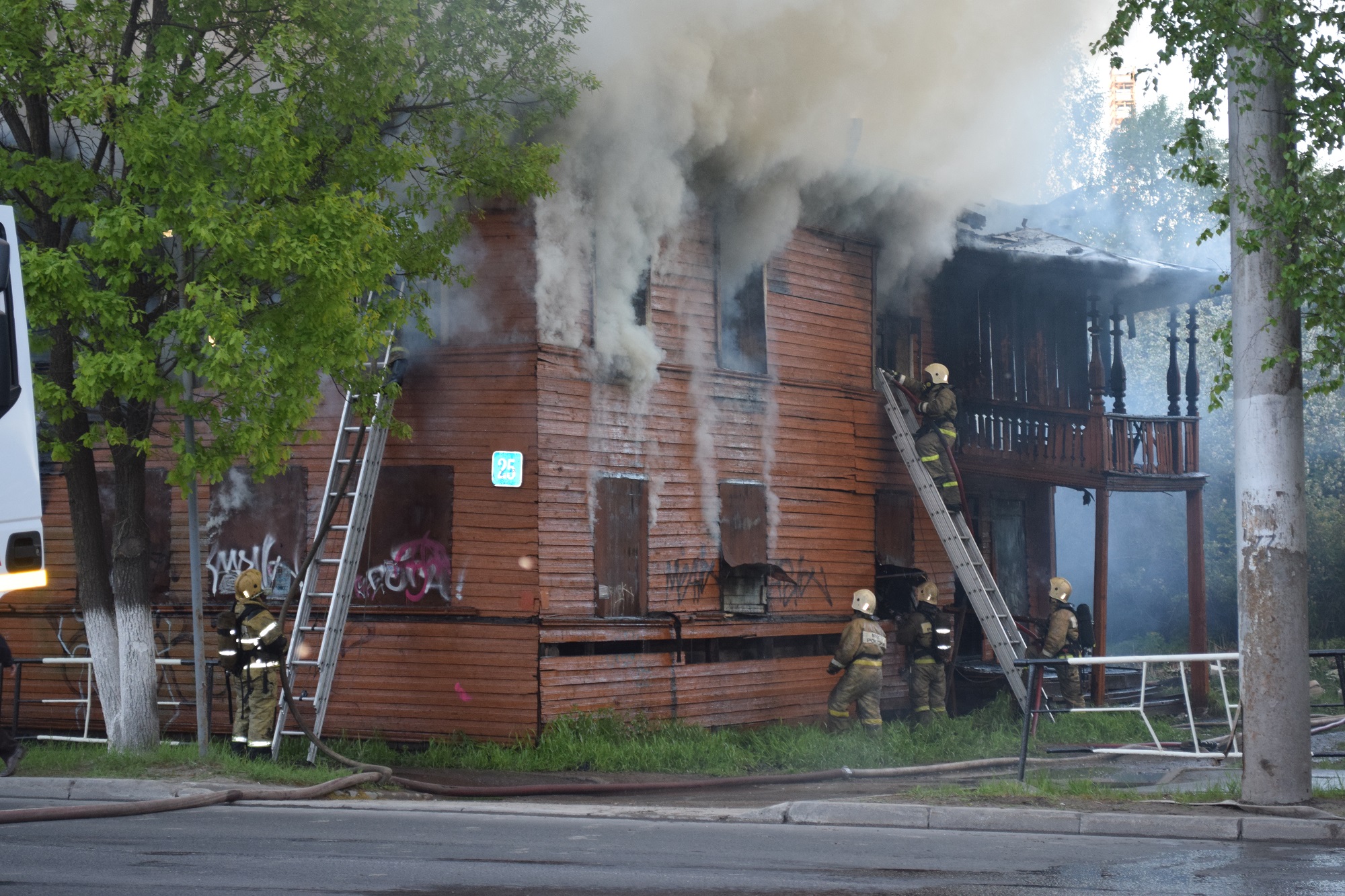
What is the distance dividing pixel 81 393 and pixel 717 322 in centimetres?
720

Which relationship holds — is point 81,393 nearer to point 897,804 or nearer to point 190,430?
point 190,430

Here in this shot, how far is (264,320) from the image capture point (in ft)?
34.0

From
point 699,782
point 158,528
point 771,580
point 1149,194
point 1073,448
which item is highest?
point 1149,194

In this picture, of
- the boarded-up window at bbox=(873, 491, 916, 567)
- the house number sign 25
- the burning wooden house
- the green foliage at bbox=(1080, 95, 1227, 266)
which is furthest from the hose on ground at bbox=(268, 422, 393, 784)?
the green foliage at bbox=(1080, 95, 1227, 266)

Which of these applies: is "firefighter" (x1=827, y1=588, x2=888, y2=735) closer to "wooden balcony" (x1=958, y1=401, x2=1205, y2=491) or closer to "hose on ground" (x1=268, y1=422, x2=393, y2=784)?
"wooden balcony" (x1=958, y1=401, x2=1205, y2=491)

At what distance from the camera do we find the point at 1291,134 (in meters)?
8.48

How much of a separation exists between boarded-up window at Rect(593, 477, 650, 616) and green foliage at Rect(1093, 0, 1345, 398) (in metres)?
6.51

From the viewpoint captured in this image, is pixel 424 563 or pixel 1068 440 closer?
pixel 424 563

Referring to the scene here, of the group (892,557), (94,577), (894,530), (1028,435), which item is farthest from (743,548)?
(94,577)

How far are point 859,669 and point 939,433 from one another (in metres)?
3.38

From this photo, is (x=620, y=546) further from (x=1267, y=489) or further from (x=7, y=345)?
(x=7, y=345)

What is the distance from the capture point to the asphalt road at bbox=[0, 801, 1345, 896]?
609 centimetres

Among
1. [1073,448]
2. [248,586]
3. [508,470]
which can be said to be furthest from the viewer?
[1073,448]

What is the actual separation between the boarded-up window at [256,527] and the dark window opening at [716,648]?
3062 mm
